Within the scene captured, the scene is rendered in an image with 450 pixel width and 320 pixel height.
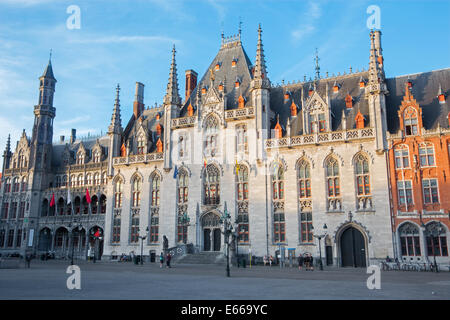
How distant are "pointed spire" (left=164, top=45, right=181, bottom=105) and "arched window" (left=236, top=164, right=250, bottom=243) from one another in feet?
43.7

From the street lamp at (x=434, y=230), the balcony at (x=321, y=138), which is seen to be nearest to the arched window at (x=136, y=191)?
the balcony at (x=321, y=138)

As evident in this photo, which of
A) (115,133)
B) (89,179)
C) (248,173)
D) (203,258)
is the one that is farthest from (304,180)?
(89,179)

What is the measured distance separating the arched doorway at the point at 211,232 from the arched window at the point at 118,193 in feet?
44.2

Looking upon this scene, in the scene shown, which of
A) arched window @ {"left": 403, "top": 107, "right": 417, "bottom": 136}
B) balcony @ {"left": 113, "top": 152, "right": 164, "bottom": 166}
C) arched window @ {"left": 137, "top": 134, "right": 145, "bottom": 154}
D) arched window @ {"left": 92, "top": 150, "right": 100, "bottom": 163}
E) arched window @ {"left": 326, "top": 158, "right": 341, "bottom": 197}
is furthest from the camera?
arched window @ {"left": 92, "top": 150, "right": 100, "bottom": 163}

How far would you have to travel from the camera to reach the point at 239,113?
46.1m

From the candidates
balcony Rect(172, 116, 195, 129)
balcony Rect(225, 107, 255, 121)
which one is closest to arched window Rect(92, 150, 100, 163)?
balcony Rect(172, 116, 195, 129)

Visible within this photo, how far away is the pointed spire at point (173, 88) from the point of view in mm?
50969

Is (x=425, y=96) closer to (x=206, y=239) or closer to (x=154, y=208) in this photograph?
(x=206, y=239)

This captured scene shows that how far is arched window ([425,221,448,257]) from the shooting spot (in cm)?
3472

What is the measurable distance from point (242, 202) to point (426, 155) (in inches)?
754

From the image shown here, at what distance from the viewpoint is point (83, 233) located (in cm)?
5881

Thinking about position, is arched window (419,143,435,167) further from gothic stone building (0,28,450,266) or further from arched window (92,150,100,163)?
arched window (92,150,100,163)

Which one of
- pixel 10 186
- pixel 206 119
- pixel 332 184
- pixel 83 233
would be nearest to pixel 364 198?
pixel 332 184

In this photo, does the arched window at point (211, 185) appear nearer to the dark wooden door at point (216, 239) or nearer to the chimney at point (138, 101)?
the dark wooden door at point (216, 239)
